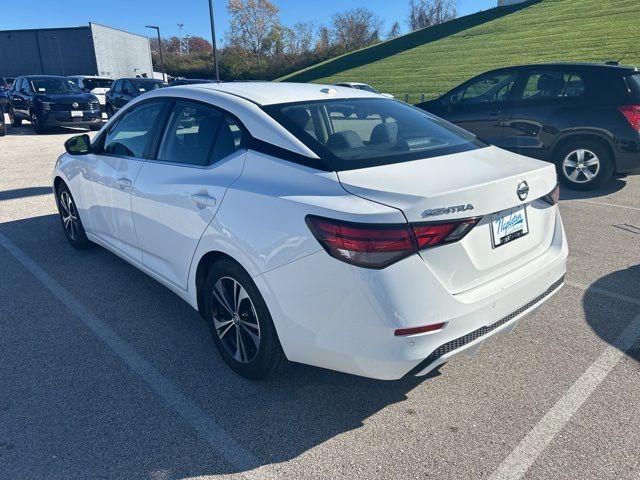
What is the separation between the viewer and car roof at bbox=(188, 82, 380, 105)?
311 centimetres

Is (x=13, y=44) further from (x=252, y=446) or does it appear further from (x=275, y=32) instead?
(x=252, y=446)

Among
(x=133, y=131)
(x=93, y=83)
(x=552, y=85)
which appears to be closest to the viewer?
(x=133, y=131)

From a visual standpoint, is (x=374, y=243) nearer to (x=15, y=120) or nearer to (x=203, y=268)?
(x=203, y=268)

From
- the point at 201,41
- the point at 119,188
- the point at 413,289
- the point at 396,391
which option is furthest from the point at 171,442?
the point at 201,41

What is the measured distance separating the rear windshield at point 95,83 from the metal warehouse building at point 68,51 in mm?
36095

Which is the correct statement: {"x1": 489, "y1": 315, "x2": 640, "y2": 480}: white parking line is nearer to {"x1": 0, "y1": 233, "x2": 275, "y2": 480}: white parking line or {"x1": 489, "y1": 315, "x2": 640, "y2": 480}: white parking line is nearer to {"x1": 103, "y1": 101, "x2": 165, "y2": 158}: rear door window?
{"x1": 0, "y1": 233, "x2": 275, "y2": 480}: white parking line

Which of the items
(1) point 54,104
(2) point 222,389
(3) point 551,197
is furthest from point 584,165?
(1) point 54,104

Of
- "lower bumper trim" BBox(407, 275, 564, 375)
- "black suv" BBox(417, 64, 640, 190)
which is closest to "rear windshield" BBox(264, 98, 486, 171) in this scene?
"lower bumper trim" BBox(407, 275, 564, 375)

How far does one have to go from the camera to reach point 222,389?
286cm

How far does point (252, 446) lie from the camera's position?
7.98 ft

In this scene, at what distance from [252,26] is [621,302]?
72267 millimetres

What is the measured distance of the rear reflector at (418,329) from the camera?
85.2 inches

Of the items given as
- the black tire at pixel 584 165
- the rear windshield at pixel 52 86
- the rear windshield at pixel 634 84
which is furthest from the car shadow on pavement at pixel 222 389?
the rear windshield at pixel 52 86

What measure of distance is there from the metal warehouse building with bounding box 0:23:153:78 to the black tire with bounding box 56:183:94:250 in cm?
5820
